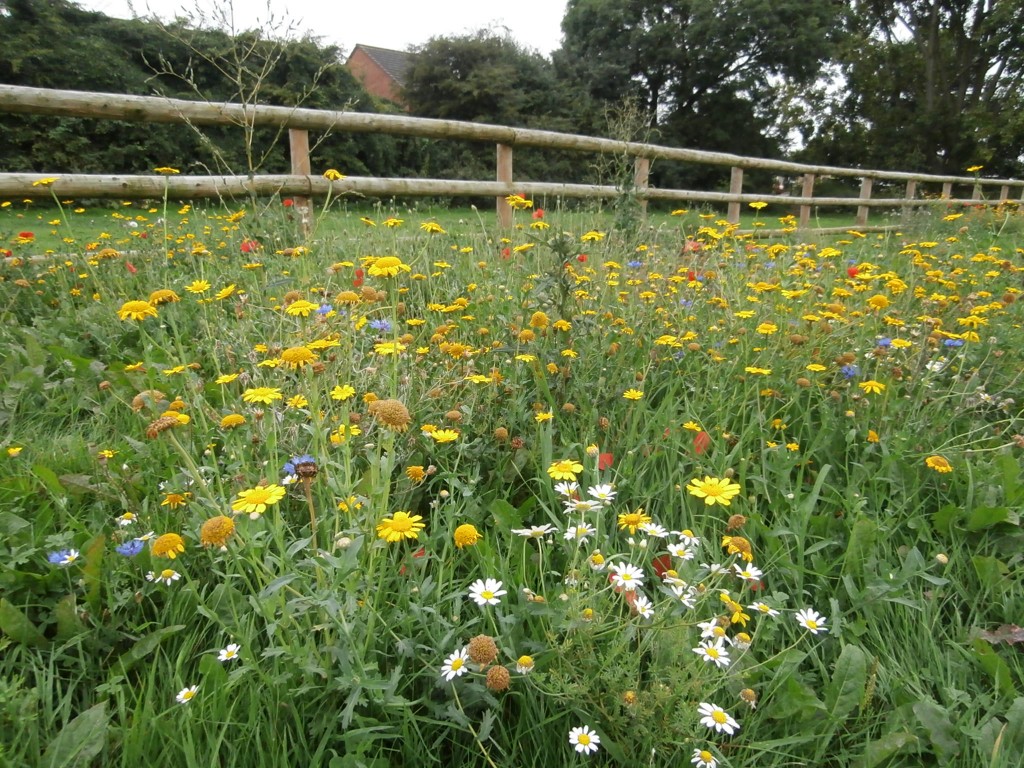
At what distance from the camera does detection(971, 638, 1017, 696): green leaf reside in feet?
3.89

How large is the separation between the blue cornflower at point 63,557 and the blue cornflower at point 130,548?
82mm

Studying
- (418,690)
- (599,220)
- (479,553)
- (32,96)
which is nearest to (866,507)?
(479,553)

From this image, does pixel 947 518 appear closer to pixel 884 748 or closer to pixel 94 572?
pixel 884 748

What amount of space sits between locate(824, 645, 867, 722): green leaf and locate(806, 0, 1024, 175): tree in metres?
28.7

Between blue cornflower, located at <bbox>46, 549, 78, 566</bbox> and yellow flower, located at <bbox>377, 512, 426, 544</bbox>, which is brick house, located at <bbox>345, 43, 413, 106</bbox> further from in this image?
yellow flower, located at <bbox>377, 512, 426, 544</bbox>

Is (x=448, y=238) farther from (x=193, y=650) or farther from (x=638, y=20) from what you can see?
(x=638, y=20)

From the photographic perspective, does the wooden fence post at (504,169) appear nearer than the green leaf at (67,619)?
No

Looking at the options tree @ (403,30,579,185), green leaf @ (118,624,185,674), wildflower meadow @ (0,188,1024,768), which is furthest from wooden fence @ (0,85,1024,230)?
tree @ (403,30,579,185)

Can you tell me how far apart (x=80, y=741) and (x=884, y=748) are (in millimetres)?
1290

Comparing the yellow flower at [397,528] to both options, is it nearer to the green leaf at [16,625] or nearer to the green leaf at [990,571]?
the green leaf at [16,625]

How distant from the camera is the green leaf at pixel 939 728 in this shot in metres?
1.10

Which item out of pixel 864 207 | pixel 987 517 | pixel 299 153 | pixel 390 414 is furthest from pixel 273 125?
pixel 864 207

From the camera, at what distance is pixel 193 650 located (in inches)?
46.8

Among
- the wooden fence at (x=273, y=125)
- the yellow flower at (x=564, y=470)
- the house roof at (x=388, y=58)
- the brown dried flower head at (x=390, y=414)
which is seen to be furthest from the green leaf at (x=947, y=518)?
the house roof at (x=388, y=58)
